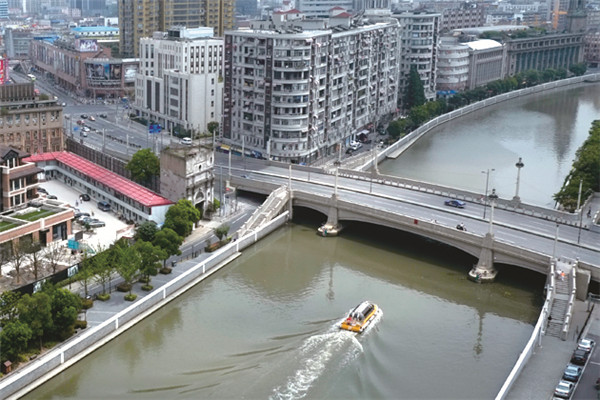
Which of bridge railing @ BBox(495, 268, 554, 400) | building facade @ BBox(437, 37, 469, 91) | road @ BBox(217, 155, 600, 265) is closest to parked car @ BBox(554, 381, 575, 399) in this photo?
bridge railing @ BBox(495, 268, 554, 400)

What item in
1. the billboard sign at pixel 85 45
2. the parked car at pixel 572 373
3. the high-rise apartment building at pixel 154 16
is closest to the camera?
the parked car at pixel 572 373

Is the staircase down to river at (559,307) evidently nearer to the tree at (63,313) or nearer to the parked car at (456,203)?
the parked car at (456,203)

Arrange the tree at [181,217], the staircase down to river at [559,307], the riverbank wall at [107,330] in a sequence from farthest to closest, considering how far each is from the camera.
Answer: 1. the tree at [181,217]
2. the staircase down to river at [559,307]
3. the riverbank wall at [107,330]

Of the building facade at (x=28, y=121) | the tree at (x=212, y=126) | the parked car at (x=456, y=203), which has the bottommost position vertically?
the parked car at (x=456, y=203)

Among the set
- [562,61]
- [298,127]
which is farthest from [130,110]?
[562,61]

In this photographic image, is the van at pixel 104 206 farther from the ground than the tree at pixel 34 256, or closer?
closer

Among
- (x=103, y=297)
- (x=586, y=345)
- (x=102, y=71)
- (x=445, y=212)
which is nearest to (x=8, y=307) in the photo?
(x=103, y=297)

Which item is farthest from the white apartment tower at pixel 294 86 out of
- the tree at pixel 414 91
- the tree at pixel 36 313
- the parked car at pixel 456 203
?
the tree at pixel 36 313

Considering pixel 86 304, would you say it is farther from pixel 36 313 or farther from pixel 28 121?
pixel 28 121

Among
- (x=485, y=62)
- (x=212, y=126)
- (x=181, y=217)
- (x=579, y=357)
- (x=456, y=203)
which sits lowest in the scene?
(x=579, y=357)
